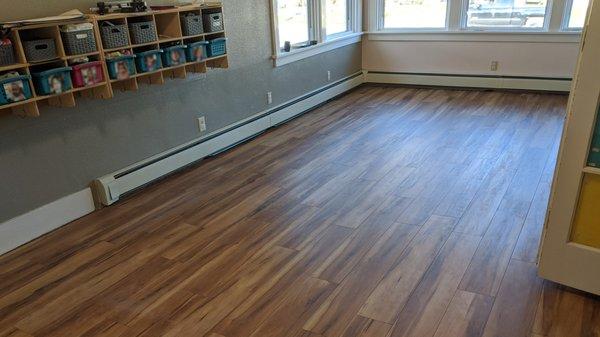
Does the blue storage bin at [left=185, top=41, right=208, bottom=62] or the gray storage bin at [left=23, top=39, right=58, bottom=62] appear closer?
the gray storage bin at [left=23, top=39, right=58, bottom=62]

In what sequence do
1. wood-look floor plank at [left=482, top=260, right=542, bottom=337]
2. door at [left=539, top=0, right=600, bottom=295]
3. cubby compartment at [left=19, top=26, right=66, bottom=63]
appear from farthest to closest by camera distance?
1. cubby compartment at [left=19, top=26, right=66, bottom=63]
2. wood-look floor plank at [left=482, top=260, right=542, bottom=337]
3. door at [left=539, top=0, right=600, bottom=295]

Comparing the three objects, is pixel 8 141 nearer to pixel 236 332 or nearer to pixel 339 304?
pixel 236 332

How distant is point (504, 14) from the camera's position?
18.5 ft

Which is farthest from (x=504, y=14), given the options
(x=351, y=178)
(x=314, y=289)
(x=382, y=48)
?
(x=314, y=289)

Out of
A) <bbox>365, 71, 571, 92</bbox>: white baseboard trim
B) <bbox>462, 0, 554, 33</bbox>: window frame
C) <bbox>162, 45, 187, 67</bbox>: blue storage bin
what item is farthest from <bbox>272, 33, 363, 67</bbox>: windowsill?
<bbox>162, 45, 187, 67</bbox>: blue storage bin

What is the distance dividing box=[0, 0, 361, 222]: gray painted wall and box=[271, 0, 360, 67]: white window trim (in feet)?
0.27

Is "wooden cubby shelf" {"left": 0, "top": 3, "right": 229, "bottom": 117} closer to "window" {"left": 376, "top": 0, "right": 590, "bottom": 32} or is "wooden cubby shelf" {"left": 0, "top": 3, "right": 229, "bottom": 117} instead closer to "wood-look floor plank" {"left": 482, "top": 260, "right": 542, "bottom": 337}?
"wood-look floor plank" {"left": 482, "top": 260, "right": 542, "bottom": 337}

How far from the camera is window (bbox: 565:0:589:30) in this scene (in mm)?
5207

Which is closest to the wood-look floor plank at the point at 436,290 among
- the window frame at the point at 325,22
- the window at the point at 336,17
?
the window frame at the point at 325,22

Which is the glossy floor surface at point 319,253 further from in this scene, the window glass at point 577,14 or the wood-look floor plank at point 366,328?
the window glass at point 577,14

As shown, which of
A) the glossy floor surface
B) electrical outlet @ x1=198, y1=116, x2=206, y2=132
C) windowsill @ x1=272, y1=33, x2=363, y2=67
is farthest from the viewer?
windowsill @ x1=272, y1=33, x2=363, y2=67

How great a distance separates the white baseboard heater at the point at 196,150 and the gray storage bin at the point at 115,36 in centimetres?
92

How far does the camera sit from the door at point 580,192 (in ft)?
6.10

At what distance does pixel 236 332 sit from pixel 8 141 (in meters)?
1.76
